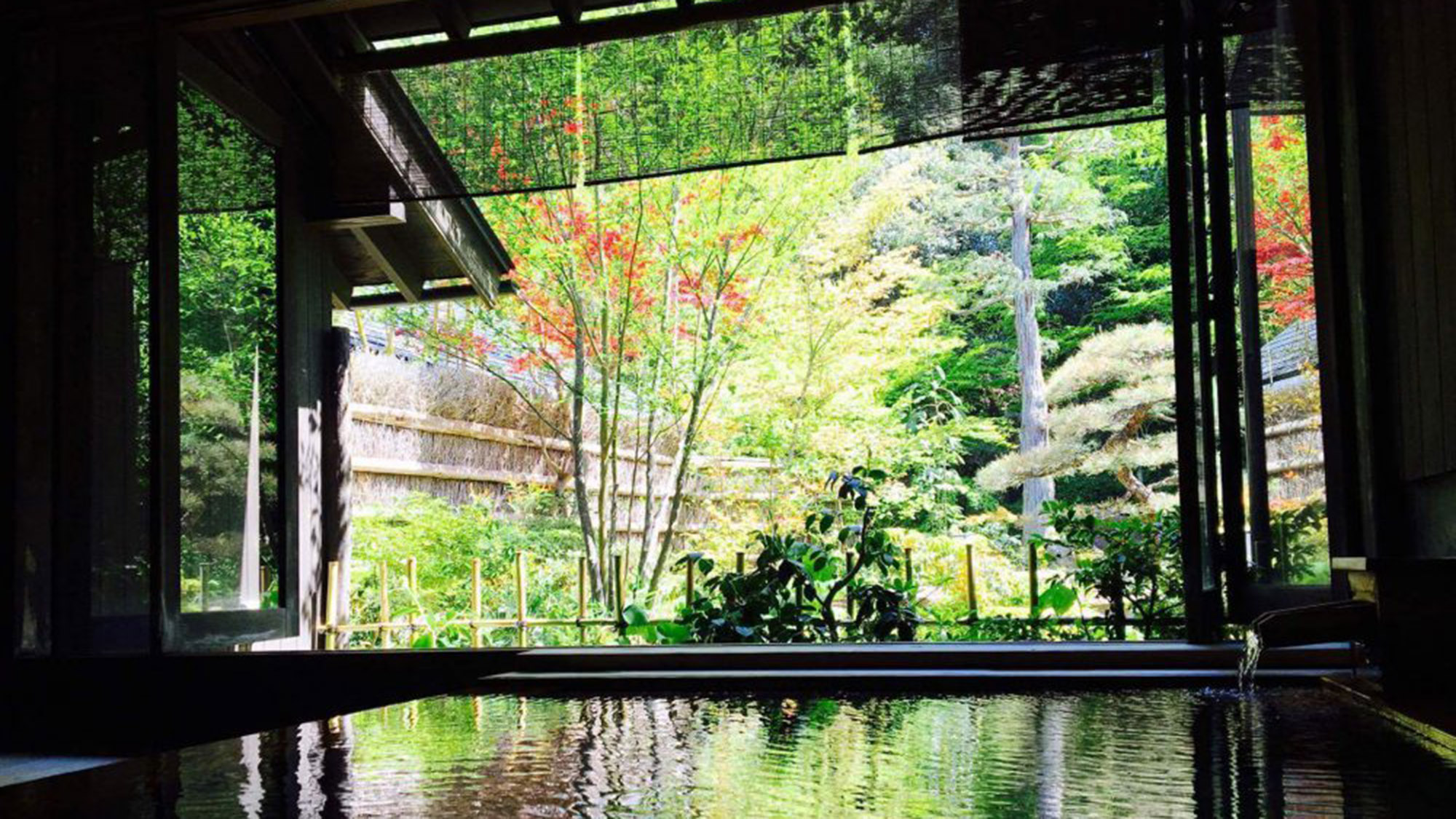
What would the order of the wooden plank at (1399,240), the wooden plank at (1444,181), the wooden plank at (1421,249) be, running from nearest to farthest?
the wooden plank at (1444,181)
the wooden plank at (1421,249)
the wooden plank at (1399,240)

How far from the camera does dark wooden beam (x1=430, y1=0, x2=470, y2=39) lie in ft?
13.6

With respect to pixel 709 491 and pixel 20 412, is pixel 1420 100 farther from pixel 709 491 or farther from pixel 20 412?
pixel 709 491

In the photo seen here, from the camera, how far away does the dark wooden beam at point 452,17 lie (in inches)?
163

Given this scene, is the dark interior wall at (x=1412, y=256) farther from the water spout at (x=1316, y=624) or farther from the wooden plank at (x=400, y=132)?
the wooden plank at (x=400, y=132)

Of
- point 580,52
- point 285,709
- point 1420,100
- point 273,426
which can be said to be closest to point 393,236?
point 273,426

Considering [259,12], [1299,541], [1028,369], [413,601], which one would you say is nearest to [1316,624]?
[1299,541]

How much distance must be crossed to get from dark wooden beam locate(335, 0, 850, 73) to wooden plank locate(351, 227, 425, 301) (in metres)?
1.32

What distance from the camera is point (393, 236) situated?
18.7 feet

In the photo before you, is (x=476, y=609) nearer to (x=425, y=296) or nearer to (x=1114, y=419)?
(x=425, y=296)

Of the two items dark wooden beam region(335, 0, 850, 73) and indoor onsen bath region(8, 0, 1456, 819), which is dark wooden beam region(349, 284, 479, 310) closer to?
indoor onsen bath region(8, 0, 1456, 819)

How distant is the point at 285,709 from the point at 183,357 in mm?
1354

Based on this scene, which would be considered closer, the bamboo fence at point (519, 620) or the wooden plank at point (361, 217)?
the wooden plank at point (361, 217)

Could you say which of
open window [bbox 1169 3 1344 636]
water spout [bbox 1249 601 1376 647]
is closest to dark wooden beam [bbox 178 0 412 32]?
open window [bbox 1169 3 1344 636]

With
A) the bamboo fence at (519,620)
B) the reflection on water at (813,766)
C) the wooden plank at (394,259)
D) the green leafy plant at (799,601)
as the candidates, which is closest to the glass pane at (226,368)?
the bamboo fence at (519,620)
